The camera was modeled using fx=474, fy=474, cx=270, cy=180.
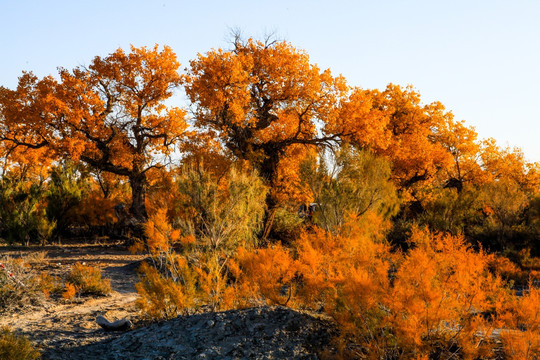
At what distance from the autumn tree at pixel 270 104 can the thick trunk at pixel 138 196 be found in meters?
3.96

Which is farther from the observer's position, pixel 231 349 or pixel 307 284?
pixel 307 284

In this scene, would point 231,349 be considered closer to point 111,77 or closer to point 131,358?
point 131,358

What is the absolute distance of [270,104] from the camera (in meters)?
19.3

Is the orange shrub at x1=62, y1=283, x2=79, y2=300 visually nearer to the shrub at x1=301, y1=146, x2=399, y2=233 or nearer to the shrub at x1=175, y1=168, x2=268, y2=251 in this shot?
the shrub at x1=175, y1=168, x2=268, y2=251

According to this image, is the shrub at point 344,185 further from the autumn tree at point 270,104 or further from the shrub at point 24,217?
the shrub at point 24,217

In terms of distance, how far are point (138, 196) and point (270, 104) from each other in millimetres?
7202

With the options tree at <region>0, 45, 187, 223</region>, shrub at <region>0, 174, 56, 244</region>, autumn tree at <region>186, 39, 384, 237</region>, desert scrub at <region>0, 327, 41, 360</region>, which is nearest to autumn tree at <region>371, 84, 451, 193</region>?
autumn tree at <region>186, 39, 384, 237</region>

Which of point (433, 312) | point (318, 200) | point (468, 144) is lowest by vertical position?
point (433, 312)

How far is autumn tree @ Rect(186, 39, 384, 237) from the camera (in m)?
18.4

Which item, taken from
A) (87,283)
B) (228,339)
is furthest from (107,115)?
(228,339)

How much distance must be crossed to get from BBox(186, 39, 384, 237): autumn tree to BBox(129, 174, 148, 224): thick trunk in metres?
3.96

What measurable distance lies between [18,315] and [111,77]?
521 inches

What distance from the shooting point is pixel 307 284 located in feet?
23.6

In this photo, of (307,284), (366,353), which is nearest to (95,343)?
(307,284)
